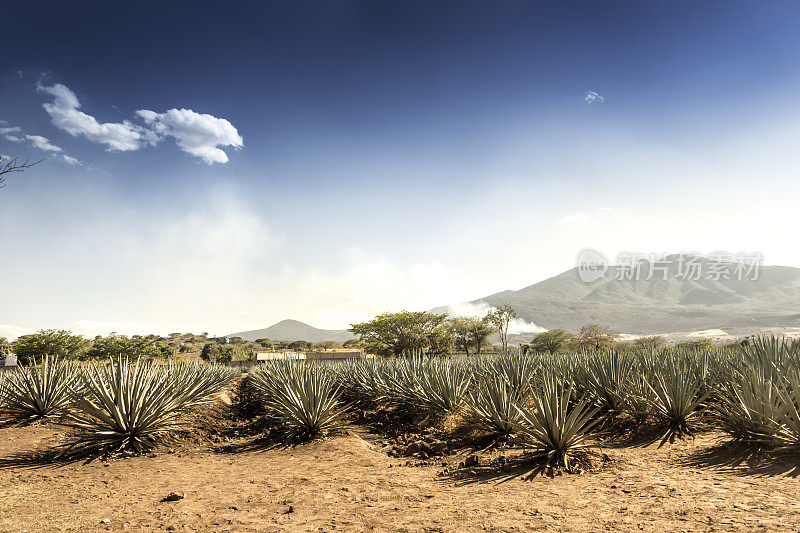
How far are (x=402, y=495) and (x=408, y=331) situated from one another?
4642 cm

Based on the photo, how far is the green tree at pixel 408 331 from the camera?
5047 cm

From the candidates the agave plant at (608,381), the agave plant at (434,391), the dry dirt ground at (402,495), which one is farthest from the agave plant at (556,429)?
the agave plant at (434,391)

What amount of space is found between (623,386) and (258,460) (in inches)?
245

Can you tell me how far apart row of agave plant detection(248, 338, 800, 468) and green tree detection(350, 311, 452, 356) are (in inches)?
1567

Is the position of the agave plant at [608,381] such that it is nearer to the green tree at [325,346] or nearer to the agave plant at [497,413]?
the agave plant at [497,413]

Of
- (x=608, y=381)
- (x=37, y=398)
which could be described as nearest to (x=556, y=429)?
(x=608, y=381)

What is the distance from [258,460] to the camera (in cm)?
666

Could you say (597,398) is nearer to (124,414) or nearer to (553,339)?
(124,414)

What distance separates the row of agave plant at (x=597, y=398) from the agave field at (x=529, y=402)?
0.02 m

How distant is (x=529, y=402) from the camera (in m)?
8.55

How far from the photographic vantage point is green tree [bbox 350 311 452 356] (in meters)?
50.5

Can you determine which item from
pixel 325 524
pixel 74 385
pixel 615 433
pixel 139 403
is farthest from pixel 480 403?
pixel 74 385

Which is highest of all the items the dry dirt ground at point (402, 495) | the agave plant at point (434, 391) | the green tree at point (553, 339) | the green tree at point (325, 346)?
the agave plant at point (434, 391)

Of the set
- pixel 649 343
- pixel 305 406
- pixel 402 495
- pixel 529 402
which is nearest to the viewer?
pixel 402 495
